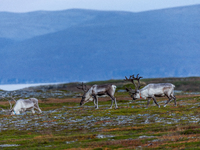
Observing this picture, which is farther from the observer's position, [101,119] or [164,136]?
[101,119]

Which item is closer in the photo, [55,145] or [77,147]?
[77,147]

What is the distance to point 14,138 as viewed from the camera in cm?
2655

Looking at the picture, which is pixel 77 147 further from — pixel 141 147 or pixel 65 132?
pixel 65 132

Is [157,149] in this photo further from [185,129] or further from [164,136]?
Answer: [185,129]

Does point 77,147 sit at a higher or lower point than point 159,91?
lower

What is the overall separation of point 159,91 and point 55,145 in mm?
22334

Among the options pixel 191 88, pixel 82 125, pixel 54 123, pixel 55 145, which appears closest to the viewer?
pixel 55 145

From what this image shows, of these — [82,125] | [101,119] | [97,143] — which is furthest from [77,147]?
[101,119]

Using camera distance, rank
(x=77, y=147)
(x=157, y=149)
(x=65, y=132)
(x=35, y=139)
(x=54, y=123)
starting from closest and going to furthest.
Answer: (x=157, y=149) → (x=77, y=147) → (x=35, y=139) → (x=65, y=132) → (x=54, y=123)

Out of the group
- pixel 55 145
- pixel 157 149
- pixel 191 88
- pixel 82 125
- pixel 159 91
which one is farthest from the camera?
pixel 191 88

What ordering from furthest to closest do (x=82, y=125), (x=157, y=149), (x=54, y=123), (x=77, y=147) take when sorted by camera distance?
(x=54, y=123), (x=82, y=125), (x=77, y=147), (x=157, y=149)

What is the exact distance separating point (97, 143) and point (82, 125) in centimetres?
1070

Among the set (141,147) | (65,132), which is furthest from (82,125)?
(141,147)

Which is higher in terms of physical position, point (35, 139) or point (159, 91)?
point (159, 91)
